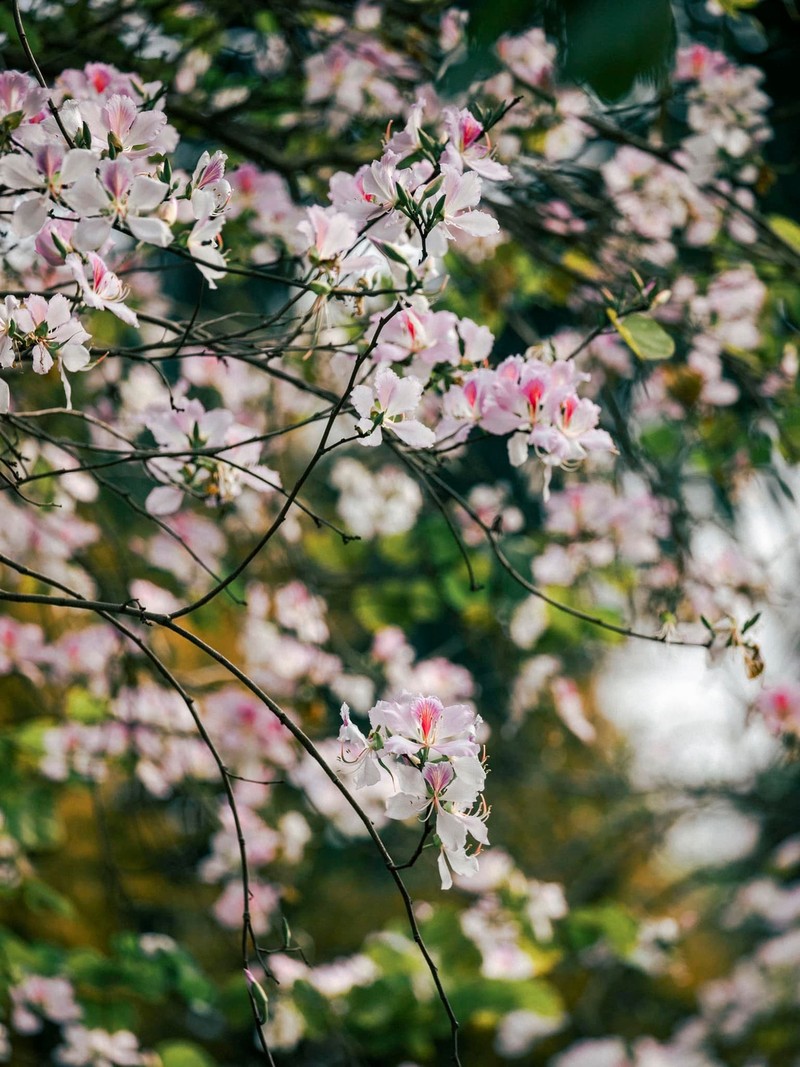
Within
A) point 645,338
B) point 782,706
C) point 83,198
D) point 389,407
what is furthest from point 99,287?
point 782,706

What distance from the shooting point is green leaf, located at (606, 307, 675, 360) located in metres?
1.01

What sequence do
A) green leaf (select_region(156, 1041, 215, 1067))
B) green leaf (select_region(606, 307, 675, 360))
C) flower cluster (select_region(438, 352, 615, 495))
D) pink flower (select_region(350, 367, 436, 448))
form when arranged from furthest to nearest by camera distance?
1. green leaf (select_region(156, 1041, 215, 1067))
2. green leaf (select_region(606, 307, 675, 360))
3. flower cluster (select_region(438, 352, 615, 495))
4. pink flower (select_region(350, 367, 436, 448))

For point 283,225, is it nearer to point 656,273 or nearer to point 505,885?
point 656,273

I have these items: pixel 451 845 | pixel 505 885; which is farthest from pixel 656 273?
pixel 505 885

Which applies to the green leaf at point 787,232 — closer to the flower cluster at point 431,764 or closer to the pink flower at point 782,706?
the pink flower at point 782,706

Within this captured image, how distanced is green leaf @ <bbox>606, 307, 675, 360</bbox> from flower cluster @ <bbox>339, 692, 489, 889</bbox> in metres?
0.44

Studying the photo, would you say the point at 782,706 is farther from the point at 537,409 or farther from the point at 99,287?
the point at 99,287

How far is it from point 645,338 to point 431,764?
50 centimetres

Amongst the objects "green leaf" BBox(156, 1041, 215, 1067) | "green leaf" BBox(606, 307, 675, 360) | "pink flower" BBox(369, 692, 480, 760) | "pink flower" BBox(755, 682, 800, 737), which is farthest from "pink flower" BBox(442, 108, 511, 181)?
"green leaf" BBox(156, 1041, 215, 1067)

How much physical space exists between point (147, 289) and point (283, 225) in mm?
974

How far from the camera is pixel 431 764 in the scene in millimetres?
736

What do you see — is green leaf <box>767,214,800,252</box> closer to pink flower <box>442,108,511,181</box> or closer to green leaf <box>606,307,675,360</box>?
green leaf <box>606,307,675,360</box>

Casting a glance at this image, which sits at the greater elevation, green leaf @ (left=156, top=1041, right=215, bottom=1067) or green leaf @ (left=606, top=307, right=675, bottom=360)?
green leaf @ (left=606, top=307, right=675, bottom=360)

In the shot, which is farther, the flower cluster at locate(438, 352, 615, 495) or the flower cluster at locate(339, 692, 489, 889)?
the flower cluster at locate(438, 352, 615, 495)
